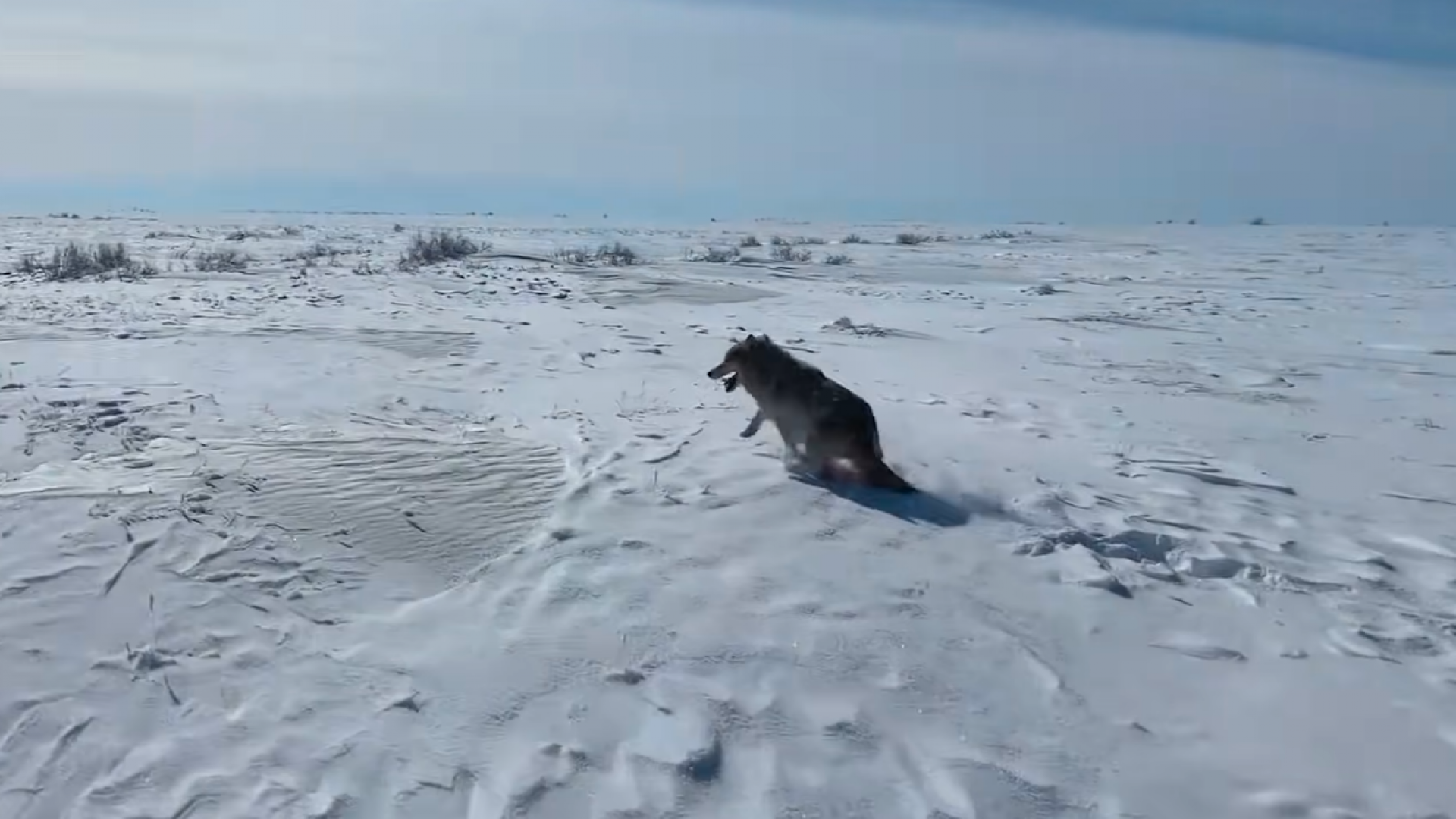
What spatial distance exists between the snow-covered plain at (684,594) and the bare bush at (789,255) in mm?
16858

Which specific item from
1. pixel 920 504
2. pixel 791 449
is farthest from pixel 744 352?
pixel 920 504

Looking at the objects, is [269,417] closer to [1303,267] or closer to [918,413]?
[918,413]

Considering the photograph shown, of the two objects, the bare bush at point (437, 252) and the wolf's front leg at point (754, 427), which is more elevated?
the bare bush at point (437, 252)

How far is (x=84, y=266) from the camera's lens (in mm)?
19703

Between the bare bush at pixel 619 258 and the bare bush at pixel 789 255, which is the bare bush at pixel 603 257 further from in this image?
the bare bush at pixel 789 255

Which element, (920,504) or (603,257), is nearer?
(920,504)

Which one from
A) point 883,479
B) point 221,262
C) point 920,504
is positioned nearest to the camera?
point 920,504

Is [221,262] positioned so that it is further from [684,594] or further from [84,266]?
[684,594]

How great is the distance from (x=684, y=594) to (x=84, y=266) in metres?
19.8

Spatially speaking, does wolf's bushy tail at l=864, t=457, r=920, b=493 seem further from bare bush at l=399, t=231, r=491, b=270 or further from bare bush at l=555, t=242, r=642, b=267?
bare bush at l=555, t=242, r=642, b=267

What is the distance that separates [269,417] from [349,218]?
177 ft

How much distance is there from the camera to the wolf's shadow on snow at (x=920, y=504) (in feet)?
21.2

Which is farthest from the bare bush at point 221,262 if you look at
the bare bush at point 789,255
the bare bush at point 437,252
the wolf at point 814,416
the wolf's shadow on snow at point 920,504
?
the wolf's shadow on snow at point 920,504

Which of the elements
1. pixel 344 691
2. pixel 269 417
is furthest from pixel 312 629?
pixel 269 417
